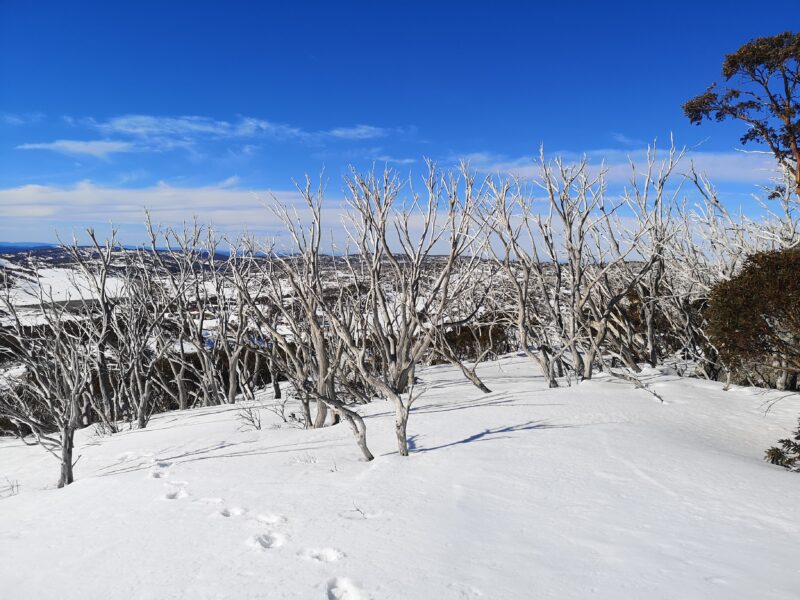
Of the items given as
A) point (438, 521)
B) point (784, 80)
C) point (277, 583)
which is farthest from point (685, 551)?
point (784, 80)

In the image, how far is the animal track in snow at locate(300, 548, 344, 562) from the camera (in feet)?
10.2

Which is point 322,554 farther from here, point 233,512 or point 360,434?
point 360,434

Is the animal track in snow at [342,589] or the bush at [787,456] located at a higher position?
the bush at [787,456]

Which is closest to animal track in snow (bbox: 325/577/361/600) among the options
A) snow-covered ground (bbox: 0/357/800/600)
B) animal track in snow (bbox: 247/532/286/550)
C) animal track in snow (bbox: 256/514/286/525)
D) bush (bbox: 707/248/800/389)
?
snow-covered ground (bbox: 0/357/800/600)

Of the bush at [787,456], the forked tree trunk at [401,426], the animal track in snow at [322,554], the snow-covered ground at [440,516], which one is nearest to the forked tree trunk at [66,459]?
the snow-covered ground at [440,516]

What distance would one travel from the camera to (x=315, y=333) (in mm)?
7156

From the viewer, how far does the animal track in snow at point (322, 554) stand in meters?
3.11

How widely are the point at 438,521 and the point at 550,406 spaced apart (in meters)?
3.89

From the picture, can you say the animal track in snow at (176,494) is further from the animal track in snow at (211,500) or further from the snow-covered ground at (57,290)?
the snow-covered ground at (57,290)

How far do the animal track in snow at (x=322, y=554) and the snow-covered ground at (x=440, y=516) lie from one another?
1cm

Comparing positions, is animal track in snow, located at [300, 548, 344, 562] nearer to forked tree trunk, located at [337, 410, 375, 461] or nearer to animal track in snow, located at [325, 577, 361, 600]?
animal track in snow, located at [325, 577, 361, 600]

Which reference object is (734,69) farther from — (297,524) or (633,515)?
(297,524)

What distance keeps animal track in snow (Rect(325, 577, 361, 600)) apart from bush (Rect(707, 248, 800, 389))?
5554 mm

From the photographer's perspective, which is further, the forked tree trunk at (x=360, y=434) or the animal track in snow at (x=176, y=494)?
the forked tree trunk at (x=360, y=434)
